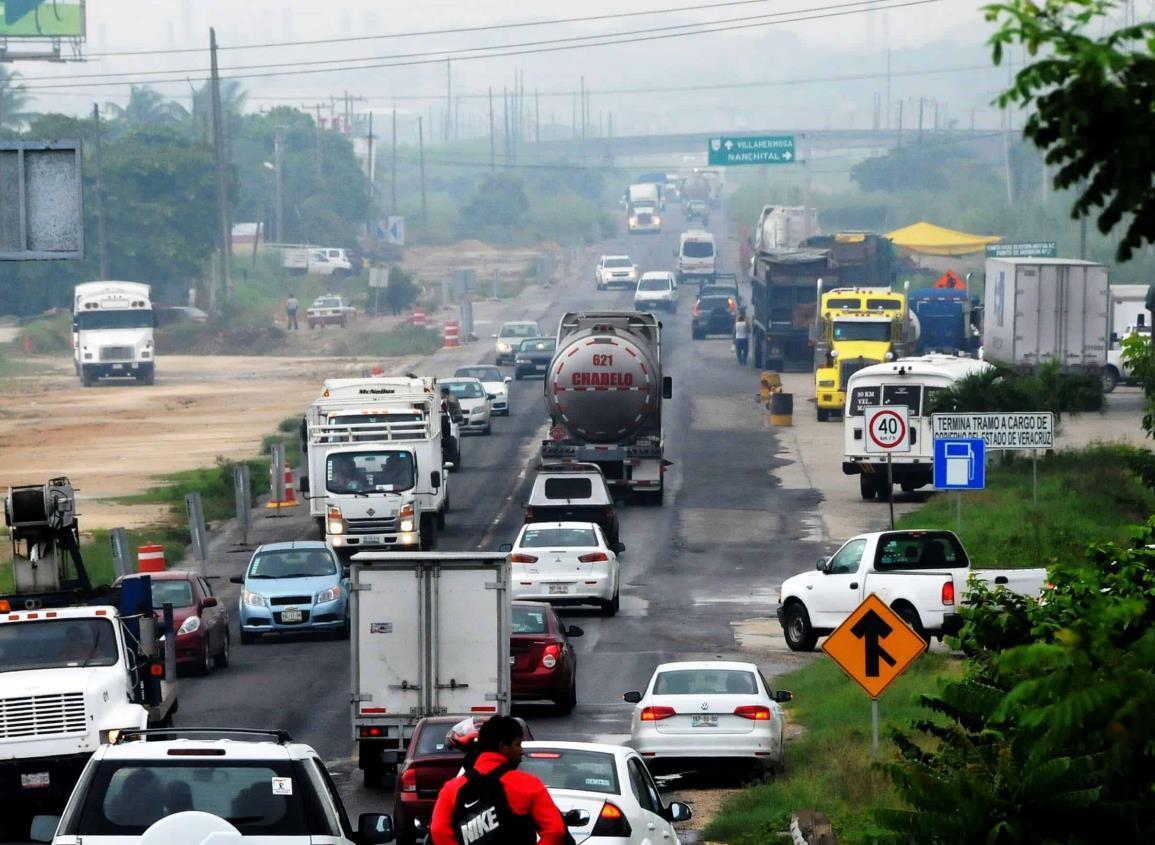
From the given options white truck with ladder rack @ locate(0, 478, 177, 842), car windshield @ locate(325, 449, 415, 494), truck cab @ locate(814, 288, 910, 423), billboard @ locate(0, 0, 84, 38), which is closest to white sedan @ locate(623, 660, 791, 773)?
white truck with ladder rack @ locate(0, 478, 177, 842)

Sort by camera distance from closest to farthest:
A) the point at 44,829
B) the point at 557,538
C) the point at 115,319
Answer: the point at 44,829, the point at 557,538, the point at 115,319

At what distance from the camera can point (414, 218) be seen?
19162 cm

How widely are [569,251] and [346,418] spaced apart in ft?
391

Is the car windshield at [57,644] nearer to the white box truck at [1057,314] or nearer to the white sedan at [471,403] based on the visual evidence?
the white sedan at [471,403]

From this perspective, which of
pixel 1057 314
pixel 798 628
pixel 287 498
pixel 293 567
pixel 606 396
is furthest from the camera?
pixel 1057 314

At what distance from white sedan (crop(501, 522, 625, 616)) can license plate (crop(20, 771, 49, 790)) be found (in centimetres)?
1462

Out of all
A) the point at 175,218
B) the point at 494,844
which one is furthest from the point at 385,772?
the point at 175,218

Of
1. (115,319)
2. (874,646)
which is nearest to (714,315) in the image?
(115,319)

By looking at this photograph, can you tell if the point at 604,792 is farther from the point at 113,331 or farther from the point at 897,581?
the point at 113,331

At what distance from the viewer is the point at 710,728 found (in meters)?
20.2

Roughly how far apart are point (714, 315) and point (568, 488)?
50341mm

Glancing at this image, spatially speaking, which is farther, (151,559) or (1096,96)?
(151,559)

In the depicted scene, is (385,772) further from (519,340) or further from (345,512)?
(519,340)

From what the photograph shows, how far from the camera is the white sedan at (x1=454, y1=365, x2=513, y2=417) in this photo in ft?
206
